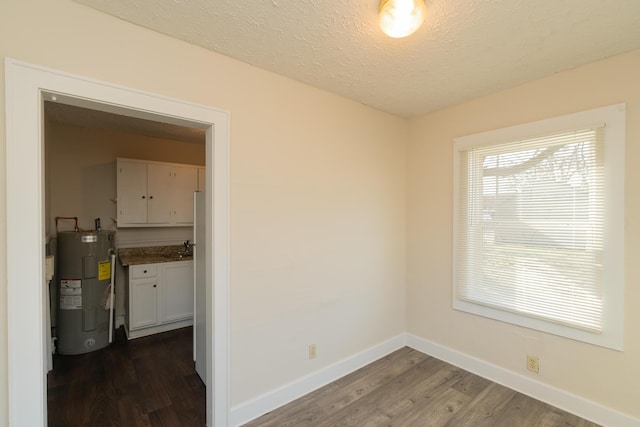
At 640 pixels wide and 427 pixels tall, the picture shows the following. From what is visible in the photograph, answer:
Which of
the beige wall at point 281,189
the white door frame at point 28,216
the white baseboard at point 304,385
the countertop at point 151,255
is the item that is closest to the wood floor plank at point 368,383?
the white baseboard at point 304,385

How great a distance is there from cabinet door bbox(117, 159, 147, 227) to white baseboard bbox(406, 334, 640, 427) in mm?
3749

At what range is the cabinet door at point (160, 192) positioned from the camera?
373 cm

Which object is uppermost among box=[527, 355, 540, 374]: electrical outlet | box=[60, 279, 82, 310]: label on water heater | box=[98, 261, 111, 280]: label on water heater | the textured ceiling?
the textured ceiling

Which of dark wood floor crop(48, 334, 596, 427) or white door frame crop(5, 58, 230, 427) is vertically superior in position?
white door frame crop(5, 58, 230, 427)

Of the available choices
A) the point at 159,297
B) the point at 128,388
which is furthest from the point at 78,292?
the point at 128,388

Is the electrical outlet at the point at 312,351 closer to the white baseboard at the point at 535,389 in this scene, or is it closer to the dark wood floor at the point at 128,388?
the dark wood floor at the point at 128,388

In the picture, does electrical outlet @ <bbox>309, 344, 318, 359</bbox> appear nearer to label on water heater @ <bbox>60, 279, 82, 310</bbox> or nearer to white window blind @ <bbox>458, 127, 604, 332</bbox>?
white window blind @ <bbox>458, 127, 604, 332</bbox>

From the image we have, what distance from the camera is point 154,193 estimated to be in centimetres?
376

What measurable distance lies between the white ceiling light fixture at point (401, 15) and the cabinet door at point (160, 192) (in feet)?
11.2

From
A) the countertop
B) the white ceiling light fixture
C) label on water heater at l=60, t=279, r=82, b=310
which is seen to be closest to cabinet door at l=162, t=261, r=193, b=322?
the countertop

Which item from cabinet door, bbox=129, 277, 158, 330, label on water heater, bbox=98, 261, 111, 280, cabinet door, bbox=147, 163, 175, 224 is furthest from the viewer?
cabinet door, bbox=147, 163, 175, 224

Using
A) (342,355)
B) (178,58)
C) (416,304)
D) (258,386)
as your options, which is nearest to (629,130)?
(416,304)

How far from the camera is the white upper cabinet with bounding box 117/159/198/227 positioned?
3.56 m

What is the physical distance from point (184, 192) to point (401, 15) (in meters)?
3.56
